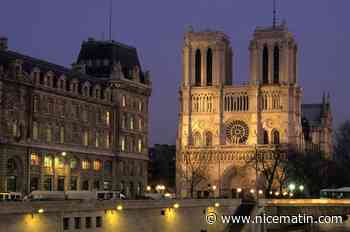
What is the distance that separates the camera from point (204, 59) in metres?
189

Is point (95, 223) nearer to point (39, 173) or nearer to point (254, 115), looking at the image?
point (39, 173)

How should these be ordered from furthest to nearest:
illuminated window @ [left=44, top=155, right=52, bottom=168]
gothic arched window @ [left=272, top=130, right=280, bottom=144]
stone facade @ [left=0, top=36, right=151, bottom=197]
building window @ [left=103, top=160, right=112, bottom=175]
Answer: gothic arched window @ [left=272, top=130, right=280, bottom=144]
building window @ [left=103, top=160, right=112, bottom=175]
illuminated window @ [left=44, top=155, right=52, bottom=168]
stone facade @ [left=0, top=36, right=151, bottom=197]

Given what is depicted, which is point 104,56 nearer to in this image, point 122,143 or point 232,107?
point 122,143

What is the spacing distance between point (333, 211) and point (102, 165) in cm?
3648

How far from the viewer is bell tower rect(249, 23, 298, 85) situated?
182 m

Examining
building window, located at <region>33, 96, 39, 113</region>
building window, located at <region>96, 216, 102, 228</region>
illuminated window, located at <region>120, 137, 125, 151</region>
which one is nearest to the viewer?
building window, located at <region>96, 216, 102, 228</region>

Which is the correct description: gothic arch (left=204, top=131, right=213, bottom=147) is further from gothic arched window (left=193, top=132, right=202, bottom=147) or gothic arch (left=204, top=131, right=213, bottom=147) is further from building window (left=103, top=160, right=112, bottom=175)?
building window (left=103, top=160, right=112, bottom=175)

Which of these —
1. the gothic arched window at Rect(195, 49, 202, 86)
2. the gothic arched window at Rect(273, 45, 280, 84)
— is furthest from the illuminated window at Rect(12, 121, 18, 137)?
the gothic arched window at Rect(273, 45, 280, 84)

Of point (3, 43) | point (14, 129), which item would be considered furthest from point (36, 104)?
point (3, 43)

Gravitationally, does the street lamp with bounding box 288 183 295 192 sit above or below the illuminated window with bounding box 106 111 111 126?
below

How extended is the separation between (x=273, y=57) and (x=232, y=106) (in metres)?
12.5

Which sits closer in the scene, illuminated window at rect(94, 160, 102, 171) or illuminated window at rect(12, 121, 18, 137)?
illuminated window at rect(12, 121, 18, 137)

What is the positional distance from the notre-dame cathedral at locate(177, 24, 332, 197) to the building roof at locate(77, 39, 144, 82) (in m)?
44.8

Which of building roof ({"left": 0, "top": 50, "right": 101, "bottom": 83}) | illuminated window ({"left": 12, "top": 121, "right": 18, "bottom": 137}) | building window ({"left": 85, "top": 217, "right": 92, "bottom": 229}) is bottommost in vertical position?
building window ({"left": 85, "top": 217, "right": 92, "bottom": 229})
